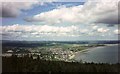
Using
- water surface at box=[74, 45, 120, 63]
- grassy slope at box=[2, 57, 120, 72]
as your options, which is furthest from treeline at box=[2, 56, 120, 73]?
water surface at box=[74, 45, 120, 63]

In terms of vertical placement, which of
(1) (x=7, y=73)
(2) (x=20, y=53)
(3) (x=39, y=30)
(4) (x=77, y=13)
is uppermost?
(4) (x=77, y=13)

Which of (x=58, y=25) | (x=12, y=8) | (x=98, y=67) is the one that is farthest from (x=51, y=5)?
(x=98, y=67)

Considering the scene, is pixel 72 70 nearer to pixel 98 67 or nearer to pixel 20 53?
pixel 98 67

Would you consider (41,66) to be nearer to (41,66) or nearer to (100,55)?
(41,66)

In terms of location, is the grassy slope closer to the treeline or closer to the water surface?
the treeline

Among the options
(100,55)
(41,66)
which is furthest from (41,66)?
(100,55)

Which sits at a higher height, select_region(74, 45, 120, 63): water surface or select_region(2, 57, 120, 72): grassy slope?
select_region(74, 45, 120, 63): water surface

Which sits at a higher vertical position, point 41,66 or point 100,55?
point 100,55

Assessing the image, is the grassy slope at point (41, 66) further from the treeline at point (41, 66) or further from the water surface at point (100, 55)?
the water surface at point (100, 55)
